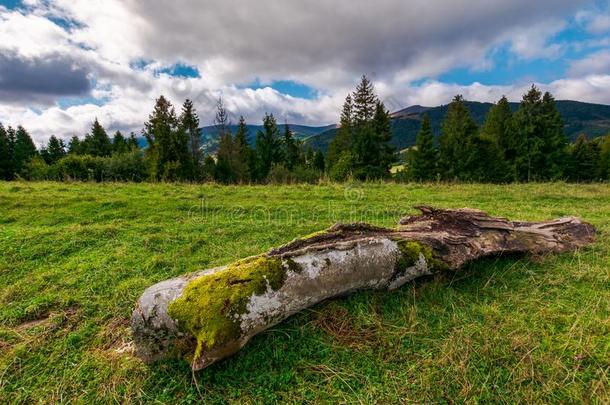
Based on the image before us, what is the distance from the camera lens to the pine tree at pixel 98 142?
58.5 meters

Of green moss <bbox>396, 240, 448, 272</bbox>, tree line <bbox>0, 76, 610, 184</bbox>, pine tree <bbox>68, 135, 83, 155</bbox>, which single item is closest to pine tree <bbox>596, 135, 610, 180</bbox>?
tree line <bbox>0, 76, 610, 184</bbox>

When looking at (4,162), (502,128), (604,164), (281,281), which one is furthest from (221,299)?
(604,164)

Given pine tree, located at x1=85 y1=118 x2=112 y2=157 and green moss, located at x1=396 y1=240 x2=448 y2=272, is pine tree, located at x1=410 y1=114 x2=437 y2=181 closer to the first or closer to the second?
green moss, located at x1=396 y1=240 x2=448 y2=272

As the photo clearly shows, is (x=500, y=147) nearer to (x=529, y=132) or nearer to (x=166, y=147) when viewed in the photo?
(x=529, y=132)

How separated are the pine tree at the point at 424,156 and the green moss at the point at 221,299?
141 feet

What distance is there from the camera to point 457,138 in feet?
132

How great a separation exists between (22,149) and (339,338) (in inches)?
2975

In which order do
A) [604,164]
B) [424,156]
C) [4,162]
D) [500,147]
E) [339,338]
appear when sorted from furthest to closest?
[604,164] < [4,162] < [424,156] < [500,147] < [339,338]

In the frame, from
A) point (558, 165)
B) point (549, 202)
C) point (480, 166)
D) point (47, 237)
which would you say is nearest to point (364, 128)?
point (480, 166)

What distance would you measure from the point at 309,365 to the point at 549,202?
1227 cm

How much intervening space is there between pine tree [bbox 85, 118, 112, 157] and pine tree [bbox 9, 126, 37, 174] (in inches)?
369

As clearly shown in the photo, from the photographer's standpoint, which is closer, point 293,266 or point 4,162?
point 293,266

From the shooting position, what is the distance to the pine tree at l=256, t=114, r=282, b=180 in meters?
58.7

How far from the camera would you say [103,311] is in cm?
367
